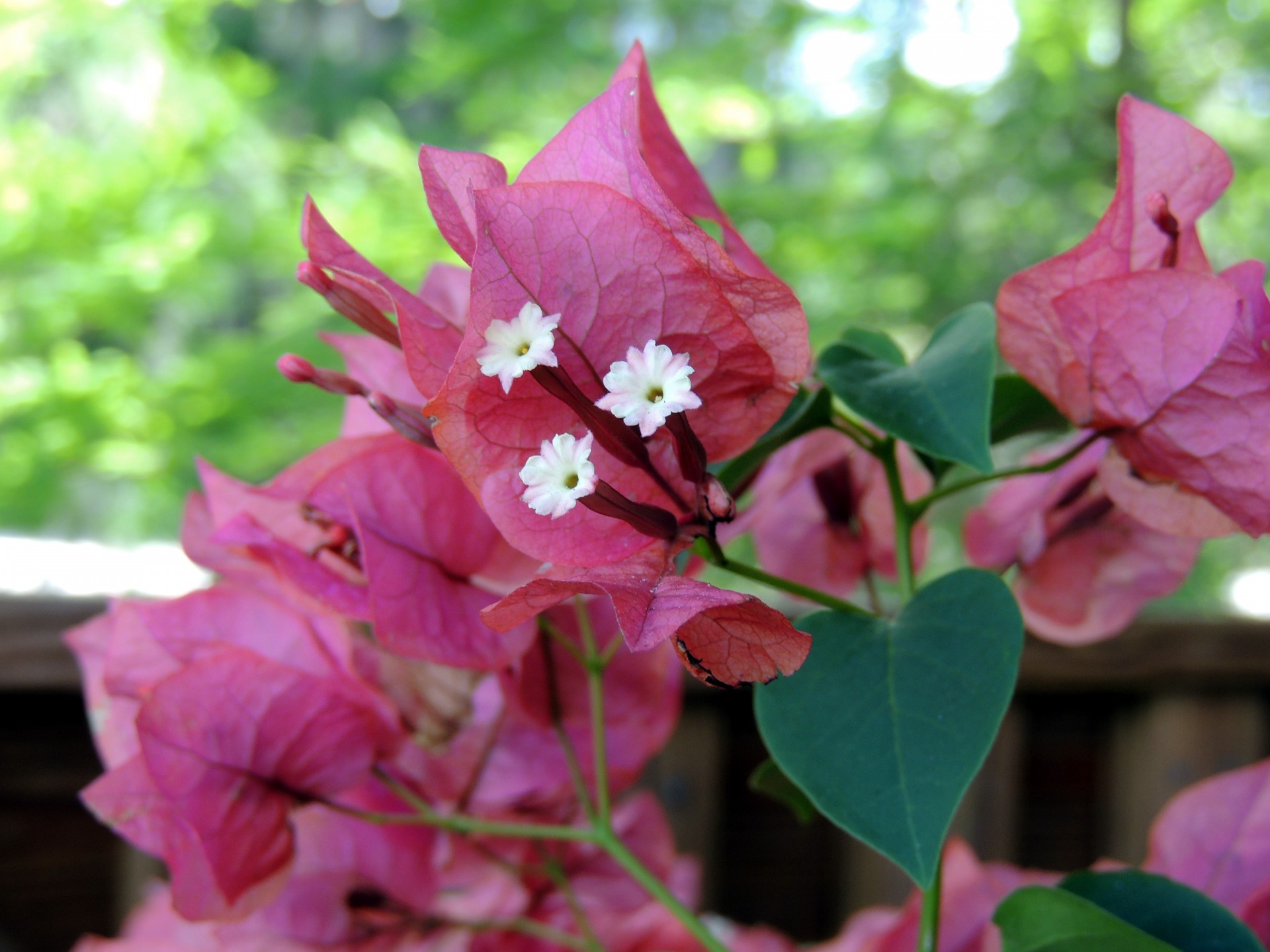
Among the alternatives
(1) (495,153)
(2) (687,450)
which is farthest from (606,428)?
(1) (495,153)

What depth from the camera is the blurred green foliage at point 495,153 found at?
2260 mm

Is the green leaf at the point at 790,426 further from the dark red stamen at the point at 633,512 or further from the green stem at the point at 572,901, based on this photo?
the green stem at the point at 572,901

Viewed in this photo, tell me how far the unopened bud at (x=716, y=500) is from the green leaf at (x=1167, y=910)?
0.48 feet

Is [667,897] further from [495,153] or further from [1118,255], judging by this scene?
[495,153]

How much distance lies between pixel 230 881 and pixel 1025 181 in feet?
9.63

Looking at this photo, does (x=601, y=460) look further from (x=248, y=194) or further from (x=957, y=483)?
(x=248, y=194)

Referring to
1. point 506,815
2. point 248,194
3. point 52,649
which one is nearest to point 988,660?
point 506,815

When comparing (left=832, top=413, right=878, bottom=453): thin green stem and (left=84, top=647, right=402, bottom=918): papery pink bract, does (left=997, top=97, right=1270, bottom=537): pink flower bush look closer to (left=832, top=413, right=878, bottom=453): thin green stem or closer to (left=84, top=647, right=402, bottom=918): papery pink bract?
(left=832, top=413, right=878, bottom=453): thin green stem

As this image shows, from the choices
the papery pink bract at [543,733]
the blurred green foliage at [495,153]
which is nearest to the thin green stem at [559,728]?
the papery pink bract at [543,733]

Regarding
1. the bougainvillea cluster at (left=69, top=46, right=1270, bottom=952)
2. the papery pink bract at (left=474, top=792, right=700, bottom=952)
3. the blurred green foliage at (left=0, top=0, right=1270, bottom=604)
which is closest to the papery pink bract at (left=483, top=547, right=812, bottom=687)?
the bougainvillea cluster at (left=69, top=46, right=1270, bottom=952)

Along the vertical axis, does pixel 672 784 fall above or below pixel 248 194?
below

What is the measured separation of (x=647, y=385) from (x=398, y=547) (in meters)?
0.10

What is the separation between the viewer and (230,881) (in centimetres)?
29

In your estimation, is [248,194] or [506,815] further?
[248,194]
